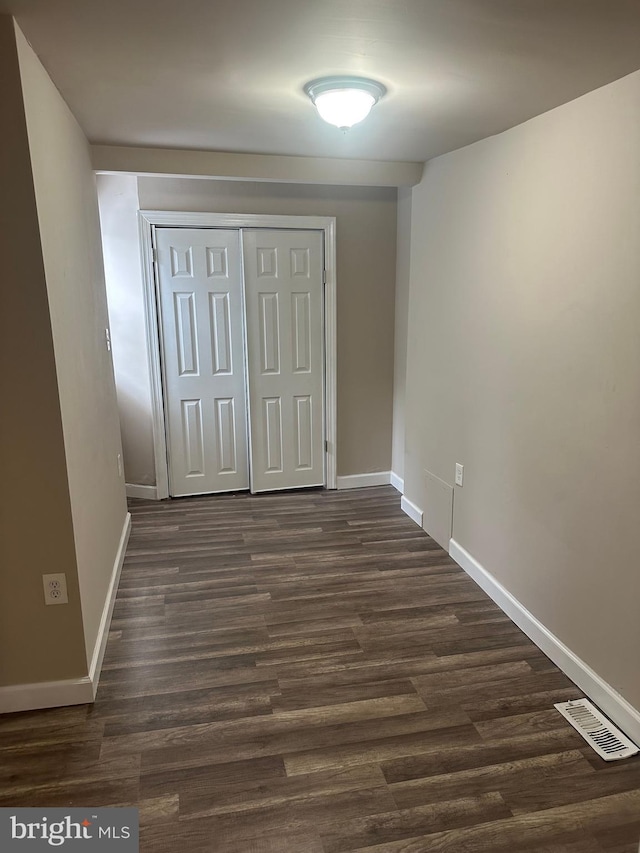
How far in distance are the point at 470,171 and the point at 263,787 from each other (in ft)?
9.33

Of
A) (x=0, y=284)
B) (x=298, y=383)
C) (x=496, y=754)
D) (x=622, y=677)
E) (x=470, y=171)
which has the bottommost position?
(x=496, y=754)

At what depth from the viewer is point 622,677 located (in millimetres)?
2090

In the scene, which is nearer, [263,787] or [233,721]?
[263,787]

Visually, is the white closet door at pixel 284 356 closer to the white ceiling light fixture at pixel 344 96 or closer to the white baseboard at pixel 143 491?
the white baseboard at pixel 143 491

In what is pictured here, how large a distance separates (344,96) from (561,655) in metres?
2.31

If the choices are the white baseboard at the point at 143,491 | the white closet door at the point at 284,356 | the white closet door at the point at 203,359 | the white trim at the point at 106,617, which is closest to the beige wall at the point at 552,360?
the white closet door at the point at 284,356

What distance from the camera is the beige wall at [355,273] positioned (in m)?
3.94

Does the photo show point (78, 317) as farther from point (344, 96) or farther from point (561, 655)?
point (561, 655)

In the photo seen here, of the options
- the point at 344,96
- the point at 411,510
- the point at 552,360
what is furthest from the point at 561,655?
the point at 344,96

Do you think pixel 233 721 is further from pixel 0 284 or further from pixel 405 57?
pixel 405 57

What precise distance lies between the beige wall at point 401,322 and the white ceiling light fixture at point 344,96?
1.88 m

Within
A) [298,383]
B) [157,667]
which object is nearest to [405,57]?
[157,667]

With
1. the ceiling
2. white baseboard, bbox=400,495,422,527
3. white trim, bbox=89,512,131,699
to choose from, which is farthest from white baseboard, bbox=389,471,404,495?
the ceiling

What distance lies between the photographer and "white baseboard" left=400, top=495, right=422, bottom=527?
151 inches
